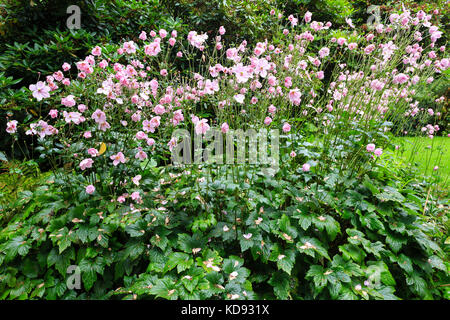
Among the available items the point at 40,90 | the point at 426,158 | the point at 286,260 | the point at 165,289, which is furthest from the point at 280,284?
the point at 426,158

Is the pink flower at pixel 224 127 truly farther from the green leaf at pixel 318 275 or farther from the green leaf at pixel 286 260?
the green leaf at pixel 318 275

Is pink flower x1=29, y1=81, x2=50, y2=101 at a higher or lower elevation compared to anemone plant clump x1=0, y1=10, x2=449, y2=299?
higher

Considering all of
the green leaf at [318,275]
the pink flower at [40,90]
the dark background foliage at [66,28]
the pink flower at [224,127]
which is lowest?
the green leaf at [318,275]

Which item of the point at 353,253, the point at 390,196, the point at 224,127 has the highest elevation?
the point at 224,127

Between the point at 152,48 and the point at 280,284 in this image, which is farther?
the point at 152,48

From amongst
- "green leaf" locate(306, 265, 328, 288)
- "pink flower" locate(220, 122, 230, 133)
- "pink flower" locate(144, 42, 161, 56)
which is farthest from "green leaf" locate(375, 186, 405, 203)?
"pink flower" locate(144, 42, 161, 56)

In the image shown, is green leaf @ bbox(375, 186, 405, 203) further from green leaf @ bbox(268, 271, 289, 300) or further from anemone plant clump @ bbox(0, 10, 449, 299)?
green leaf @ bbox(268, 271, 289, 300)

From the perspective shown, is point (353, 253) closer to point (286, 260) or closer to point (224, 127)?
point (286, 260)

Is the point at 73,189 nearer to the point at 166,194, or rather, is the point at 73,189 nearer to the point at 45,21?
the point at 166,194

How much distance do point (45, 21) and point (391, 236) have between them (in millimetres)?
4095

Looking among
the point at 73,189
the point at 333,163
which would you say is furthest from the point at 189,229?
the point at 333,163

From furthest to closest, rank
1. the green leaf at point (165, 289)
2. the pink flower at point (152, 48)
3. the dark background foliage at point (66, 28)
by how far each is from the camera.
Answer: the dark background foliage at point (66, 28) < the pink flower at point (152, 48) < the green leaf at point (165, 289)

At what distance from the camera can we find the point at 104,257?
1.63 m

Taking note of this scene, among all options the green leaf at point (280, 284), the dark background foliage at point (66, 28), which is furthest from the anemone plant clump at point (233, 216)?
the dark background foliage at point (66, 28)
